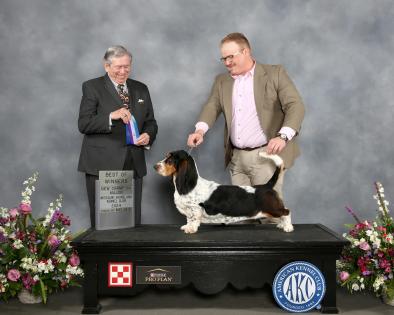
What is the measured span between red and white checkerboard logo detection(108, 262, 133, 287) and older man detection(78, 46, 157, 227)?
0.87 metres

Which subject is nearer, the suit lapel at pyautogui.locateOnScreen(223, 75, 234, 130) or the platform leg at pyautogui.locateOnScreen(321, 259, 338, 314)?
the platform leg at pyautogui.locateOnScreen(321, 259, 338, 314)

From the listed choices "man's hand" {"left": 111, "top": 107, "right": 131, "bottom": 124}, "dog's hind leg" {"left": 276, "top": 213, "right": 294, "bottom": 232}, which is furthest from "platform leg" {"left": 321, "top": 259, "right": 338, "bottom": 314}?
"man's hand" {"left": 111, "top": 107, "right": 131, "bottom": 124}

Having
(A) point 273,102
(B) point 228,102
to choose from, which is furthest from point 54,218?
(A) point 273,102

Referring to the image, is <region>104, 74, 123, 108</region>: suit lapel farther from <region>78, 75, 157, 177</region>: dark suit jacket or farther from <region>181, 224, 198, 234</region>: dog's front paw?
<region>181, 224, 198, 234</region>: dog's front paw

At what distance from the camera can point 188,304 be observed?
11.1 feet

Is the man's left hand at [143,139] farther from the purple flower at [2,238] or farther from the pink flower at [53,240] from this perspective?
the purple flower at [2,238]

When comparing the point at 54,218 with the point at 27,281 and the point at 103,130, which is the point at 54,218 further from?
the point at 103,130

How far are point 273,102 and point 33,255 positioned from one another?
1777mm

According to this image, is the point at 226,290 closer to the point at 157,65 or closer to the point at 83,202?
the point at 83,202

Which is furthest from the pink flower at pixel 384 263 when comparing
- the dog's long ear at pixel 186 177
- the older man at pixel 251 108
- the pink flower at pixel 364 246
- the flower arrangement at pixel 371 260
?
the dog's long ear at pixel 186 177

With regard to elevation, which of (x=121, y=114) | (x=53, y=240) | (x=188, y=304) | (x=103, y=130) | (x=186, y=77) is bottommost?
(x=188, y=304)

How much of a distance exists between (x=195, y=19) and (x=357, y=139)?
5.25ft

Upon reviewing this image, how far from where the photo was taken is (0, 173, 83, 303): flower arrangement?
336cm

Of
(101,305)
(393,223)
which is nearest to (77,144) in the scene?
(101,305)
